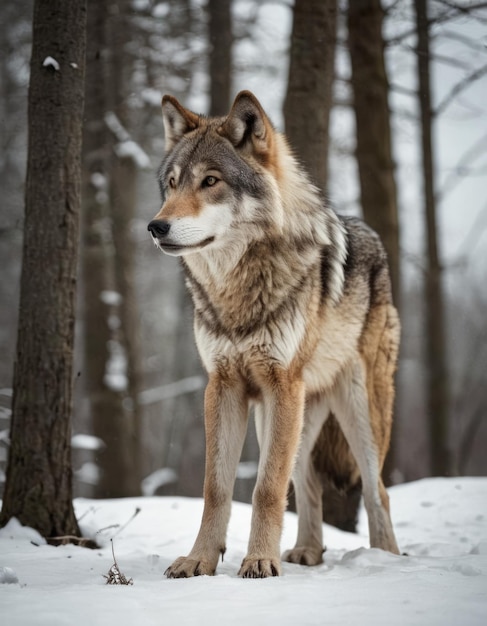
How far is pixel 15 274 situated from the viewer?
1427 centimetres

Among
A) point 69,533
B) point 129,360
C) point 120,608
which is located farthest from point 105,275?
point 120,608

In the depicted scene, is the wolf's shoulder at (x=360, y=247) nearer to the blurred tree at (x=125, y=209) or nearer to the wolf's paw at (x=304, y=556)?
the wolf's paw at (x=304, y=556)

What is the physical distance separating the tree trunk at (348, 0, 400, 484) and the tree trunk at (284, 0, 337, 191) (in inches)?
49.4

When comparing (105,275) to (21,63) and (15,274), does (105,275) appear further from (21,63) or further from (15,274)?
(15,274)

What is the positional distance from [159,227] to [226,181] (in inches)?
21.2

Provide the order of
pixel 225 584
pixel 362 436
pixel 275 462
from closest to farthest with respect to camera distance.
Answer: pixel 225 584 → pixel 275 462 → pixel 362 436

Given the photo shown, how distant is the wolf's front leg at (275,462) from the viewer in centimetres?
332

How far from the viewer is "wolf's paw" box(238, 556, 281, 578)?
3.13 metres

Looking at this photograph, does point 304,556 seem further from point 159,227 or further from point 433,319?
point 433,319

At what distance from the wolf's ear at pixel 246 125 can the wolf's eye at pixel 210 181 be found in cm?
30

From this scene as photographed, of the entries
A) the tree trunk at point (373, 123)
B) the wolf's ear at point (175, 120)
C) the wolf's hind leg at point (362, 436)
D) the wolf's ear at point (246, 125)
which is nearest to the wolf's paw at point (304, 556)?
the wolf's hind leg at point (362, 436)

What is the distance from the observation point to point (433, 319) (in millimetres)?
9383

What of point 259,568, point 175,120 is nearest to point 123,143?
point 175,120

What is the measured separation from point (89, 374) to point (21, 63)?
427 cm
